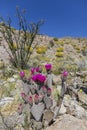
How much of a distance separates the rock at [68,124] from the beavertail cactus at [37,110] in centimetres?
25

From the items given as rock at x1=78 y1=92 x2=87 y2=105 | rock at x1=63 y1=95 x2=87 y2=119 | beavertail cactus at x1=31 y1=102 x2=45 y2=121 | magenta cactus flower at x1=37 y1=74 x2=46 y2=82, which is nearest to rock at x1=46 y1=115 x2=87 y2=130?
beavertail cactus at x1=31 y1=102 x2=45 y2=121

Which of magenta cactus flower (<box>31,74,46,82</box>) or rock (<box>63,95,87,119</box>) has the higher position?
magenta cactus flower (<box>31,74,46,82</box>)

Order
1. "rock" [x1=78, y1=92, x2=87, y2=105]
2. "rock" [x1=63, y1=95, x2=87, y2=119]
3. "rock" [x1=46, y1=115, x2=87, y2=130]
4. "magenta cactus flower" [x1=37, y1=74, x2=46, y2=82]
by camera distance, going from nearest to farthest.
→ 1. "rock" [x1=46, y1=115, x2=87, y2=130]
2. "magenta cactus flower" [x1=37, y1=74, x2=46, y2=82]
3. "rock" [x1=63, y1=95, x2=87, y2=119]
4. "rock" [x1=78, y1=92, x2=87, y2=105]

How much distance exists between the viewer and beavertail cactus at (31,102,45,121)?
5.53 m

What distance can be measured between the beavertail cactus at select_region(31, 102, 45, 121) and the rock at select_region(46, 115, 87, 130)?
0.25 metres

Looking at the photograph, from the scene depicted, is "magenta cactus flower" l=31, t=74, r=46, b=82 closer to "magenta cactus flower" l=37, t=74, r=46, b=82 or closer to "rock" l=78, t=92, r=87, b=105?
"magenta cactus flower" l=37, t=74, r=46, b=82

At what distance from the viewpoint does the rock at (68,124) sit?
5.34 meters

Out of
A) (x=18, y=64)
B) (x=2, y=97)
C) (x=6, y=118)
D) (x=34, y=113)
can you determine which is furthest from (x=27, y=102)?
(x=18, y=64)

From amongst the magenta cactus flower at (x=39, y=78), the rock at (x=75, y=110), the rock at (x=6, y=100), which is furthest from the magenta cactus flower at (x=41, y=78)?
the rock at (x=6, y=100)

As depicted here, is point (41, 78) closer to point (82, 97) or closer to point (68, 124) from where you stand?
point (68, 124)

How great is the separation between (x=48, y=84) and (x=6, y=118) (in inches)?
42.7

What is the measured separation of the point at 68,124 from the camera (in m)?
5.45

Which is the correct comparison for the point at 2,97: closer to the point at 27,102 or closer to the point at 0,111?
the point at 0,111

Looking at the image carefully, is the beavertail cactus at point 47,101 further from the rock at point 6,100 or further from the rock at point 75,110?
the rock at point 6,100
